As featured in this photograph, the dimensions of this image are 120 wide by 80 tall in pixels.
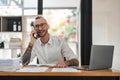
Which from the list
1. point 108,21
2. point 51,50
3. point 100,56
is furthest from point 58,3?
point 100,56

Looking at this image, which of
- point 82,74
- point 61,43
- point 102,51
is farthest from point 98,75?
point 61,43

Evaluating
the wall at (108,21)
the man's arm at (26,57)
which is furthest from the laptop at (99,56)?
the wall at (108,21)

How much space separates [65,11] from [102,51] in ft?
10.2

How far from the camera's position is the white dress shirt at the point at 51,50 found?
2873 mm

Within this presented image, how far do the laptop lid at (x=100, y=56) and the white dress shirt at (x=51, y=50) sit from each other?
0.92 metres

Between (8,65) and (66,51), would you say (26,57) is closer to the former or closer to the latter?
(66,51)

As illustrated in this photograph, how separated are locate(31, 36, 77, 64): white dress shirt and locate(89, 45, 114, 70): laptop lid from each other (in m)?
0.92

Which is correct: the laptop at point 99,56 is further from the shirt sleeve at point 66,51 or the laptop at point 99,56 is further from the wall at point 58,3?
the wall at point 58,3

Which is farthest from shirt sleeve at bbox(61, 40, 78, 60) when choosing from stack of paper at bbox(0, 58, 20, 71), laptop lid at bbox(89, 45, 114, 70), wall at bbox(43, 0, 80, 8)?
wall at bbox(43, 0, 80, 8)

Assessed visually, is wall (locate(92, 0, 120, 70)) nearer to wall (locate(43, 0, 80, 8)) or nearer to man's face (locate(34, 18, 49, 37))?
wall (locate(43, 0, 80, 8))

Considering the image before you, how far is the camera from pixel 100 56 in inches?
74.7

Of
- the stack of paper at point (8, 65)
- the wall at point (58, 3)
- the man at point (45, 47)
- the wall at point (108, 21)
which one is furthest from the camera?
the wall at point (58, 3)

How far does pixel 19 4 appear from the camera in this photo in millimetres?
4828

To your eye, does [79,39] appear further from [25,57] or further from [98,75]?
[98,75]
